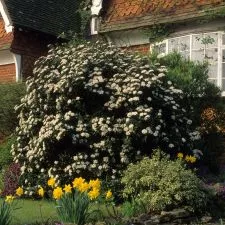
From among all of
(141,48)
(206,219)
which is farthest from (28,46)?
(206,219)

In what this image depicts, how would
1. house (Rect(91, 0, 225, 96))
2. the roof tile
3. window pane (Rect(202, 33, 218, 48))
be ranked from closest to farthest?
window pane (Rect(202, 33, 218, 48))
house (Rect(91, 0, 225, 96))
the roof tile

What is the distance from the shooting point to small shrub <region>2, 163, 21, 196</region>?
33.7 feet

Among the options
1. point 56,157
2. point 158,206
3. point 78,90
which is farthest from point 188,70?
point 158,206

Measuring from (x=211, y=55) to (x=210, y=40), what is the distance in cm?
52

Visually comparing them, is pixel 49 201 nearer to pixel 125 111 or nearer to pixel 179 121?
pixel 125 111

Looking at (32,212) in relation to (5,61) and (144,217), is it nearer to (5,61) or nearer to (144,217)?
(144,217)

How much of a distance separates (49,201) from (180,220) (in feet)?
9.58

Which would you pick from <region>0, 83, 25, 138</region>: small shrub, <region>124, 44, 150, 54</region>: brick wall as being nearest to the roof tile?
<region>124, 44, 150, 54</region>: brick wall

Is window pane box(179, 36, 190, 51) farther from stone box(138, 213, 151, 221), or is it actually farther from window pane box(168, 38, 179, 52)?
stone box(138, 213, 151, 221)

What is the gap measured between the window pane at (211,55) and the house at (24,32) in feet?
16.8

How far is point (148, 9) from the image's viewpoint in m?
14.5

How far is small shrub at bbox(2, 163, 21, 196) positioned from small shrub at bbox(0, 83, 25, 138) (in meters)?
1.96

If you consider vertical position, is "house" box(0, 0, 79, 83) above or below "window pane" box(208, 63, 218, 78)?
above

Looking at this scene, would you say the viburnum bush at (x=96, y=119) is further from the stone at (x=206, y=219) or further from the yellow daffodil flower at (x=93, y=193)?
the yellow daffodil flower at (x=93, y=193)
